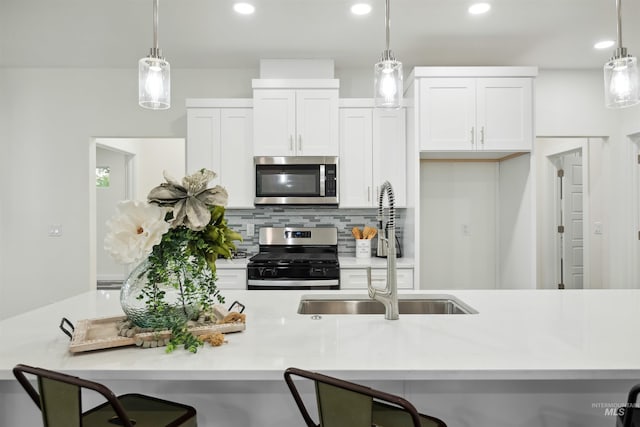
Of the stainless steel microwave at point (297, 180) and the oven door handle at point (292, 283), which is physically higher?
the stainless steel microwave at point (297, 180)

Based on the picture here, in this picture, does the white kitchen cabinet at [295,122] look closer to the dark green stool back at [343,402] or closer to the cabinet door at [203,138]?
the cabinet door at [203,138]

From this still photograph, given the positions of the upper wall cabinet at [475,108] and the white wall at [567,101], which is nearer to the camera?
the upper wall cabinet at [475,108]

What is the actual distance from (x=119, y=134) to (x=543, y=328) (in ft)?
12.8

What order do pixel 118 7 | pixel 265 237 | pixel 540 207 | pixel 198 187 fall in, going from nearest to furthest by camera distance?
pixel 198 187 < pixel 118 7 < pixel 265 237 < pixel 540 207

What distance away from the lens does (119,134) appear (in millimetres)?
3941

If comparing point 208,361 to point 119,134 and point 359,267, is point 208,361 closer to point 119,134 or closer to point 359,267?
point 359,267

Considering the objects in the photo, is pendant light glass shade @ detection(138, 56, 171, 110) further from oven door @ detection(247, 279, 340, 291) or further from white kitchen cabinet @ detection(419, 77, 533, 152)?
white kitchen cabinet @ detection(419, 77, 533, 152)

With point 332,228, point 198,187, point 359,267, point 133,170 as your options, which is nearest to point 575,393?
point 198,187

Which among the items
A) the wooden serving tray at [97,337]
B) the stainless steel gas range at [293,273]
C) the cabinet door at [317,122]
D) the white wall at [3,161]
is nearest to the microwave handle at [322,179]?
the cabinet door at [317,122]

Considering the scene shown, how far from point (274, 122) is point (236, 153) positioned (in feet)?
1.45

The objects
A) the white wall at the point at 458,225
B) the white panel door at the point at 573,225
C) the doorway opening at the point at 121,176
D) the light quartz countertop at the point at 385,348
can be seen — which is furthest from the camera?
the doorway opening at the point at 121,176

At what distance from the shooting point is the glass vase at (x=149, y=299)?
1.26 metres

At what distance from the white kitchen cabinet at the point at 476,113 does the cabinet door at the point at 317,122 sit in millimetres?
745

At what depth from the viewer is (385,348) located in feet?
4.08
